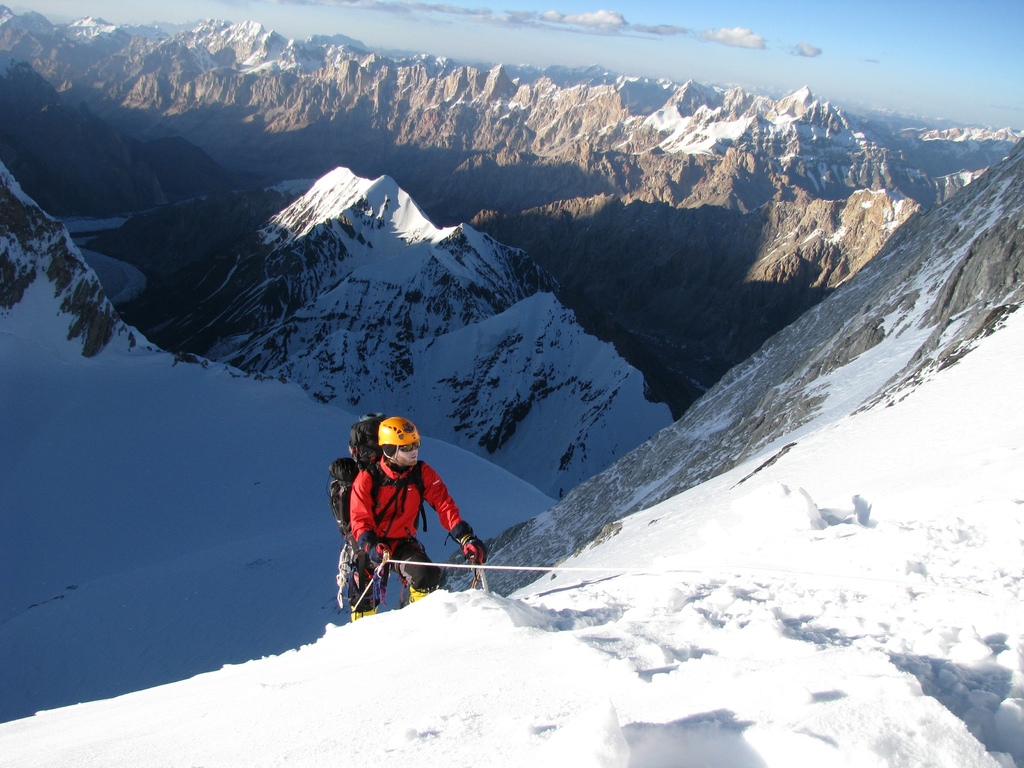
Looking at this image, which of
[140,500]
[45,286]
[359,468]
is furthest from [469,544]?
[45,286]

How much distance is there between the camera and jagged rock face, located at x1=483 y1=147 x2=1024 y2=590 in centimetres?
2138

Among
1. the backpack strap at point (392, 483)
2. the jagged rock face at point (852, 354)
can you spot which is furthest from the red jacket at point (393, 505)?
the jagged rock face at point (852, 354)

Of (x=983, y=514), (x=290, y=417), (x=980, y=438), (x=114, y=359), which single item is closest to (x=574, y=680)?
(x=983, y=514)

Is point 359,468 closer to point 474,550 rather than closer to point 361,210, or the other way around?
point 474,550

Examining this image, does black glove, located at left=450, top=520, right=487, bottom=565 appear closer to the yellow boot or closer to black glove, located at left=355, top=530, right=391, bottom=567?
the yellow boot

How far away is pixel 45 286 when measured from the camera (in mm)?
49469

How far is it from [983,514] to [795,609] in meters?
2.16

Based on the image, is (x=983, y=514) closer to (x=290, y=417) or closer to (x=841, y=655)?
(x=841, y=655)

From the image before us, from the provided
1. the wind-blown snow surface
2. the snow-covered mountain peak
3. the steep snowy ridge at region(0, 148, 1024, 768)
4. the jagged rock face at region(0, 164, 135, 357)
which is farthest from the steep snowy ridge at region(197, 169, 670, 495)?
the wind-blown snow surface

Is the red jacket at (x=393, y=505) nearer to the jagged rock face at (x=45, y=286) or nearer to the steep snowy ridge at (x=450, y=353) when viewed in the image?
the jagged rock face at (x=45, y=286)

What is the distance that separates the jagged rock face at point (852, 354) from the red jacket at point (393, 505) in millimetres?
12483

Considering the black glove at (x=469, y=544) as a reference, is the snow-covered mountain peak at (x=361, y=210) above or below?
above

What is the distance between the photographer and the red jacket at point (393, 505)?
719 cm

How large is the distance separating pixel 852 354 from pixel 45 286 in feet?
173
